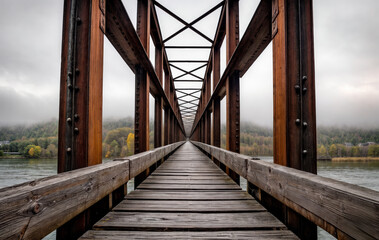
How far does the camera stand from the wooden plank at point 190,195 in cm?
257

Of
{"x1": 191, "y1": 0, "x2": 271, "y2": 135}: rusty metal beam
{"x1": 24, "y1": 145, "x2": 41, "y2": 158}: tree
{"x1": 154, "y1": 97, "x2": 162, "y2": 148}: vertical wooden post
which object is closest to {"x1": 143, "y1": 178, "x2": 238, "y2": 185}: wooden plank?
{"x1": 191, "y1": 0, "x2": 271, "y2": 135}: rusty metal beam

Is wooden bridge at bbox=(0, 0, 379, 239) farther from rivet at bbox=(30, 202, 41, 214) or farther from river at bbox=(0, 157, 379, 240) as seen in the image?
river at bbox=(0, 157, 379, 240)

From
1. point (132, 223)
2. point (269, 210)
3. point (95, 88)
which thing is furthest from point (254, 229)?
point (95, 88)

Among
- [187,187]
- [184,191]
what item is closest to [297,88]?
[184,191]

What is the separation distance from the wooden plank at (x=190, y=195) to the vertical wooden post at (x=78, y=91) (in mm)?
723

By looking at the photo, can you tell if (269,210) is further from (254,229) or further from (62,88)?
(62,88)

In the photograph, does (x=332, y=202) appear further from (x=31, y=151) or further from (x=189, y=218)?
(x=31, y=151)

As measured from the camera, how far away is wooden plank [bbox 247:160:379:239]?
84 cm

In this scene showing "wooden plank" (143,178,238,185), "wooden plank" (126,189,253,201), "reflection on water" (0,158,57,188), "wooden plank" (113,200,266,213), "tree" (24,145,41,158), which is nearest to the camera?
"wooden plank" (113,200,266,213)

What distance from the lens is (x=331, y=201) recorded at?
1.04 metres

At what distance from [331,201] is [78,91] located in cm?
217

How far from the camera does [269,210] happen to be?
2109 mm

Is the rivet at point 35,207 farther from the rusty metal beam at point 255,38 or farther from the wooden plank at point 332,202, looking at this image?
the rusty metal beam at point 255,38

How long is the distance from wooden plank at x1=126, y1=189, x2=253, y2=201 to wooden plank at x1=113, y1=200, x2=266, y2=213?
0.50 feet
